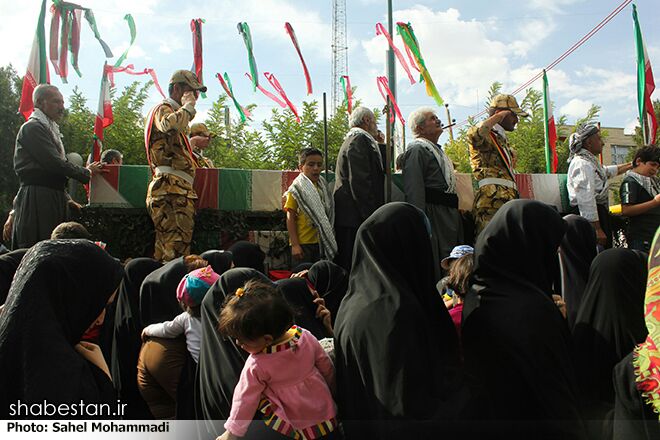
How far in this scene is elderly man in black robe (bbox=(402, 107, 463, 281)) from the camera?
525 cm

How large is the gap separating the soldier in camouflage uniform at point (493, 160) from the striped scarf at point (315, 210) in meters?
1.55

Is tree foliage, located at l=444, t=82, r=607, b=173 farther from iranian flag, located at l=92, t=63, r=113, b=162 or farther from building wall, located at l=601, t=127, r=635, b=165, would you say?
building wall, located at l=601, t=127, r=635, b=165

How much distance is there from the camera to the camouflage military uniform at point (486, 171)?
18.1ft

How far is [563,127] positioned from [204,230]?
15.9m

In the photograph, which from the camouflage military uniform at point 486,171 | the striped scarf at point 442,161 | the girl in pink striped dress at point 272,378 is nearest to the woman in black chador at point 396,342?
the girl in pink striped dress at point 272,378

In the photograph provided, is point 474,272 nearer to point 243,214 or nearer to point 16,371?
point 16,371

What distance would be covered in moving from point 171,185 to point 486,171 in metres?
3.03

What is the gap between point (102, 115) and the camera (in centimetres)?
705

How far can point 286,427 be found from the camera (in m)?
2.21

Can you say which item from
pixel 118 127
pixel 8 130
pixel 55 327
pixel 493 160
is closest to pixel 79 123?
pixel 118 127

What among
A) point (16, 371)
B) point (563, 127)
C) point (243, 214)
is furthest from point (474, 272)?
point (563, 127)

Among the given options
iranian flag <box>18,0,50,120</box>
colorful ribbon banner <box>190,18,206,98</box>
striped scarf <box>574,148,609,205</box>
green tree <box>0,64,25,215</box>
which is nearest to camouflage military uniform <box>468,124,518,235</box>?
striped scarf <box>574,148,609,205</box>

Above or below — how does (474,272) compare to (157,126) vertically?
below

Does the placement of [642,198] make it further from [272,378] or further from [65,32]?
[65,32]
